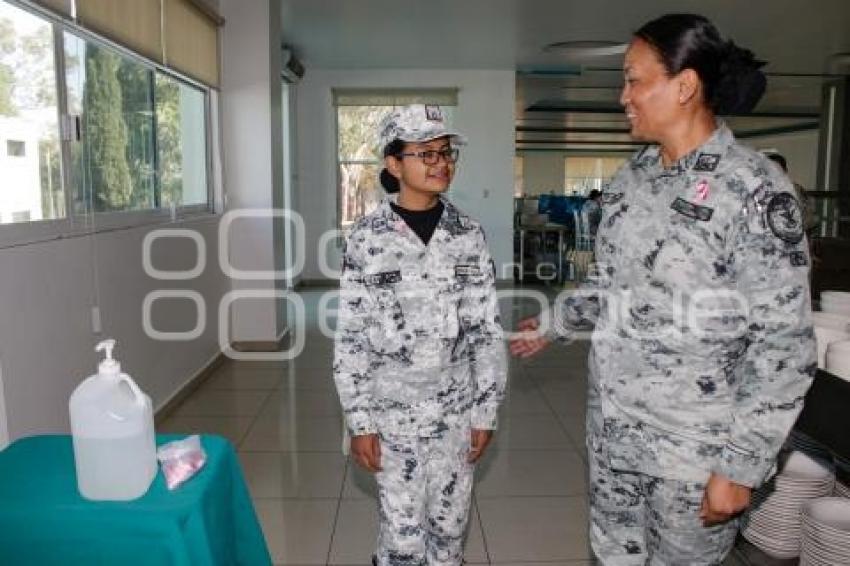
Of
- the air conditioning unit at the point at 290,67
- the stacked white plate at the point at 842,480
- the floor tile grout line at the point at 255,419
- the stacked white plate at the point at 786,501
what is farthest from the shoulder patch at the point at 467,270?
the air conditioning unit at the point at 290,67

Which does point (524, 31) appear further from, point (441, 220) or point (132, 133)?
point (441, 220)

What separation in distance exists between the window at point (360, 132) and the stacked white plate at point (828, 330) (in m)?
6.93

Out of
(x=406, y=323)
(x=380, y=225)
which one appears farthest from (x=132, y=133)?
(x=406, y=323)

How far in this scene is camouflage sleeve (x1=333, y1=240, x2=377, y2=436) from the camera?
1.58 meters

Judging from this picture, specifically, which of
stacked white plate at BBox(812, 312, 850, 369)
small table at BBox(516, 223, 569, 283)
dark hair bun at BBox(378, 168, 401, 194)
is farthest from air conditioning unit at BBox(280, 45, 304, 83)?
stacked white plate at BBox(812, 312, 850, 369)

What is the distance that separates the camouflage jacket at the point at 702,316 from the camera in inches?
43.3

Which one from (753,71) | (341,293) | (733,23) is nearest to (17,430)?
(341,293)

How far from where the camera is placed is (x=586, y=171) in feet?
87.0

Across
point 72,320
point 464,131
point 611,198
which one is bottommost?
point 72,320

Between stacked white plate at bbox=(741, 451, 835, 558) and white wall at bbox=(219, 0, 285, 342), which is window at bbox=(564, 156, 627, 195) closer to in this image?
white wall at bbox=(219, 0, 285, 342)

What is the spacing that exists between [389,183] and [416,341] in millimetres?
444

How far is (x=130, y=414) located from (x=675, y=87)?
121 cm

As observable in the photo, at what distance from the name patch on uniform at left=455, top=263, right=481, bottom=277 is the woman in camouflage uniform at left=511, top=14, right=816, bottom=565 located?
0.35 meters

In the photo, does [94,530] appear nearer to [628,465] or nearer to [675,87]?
[628,465]
